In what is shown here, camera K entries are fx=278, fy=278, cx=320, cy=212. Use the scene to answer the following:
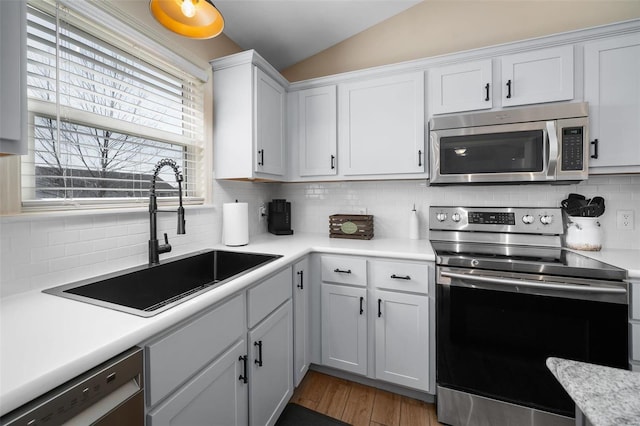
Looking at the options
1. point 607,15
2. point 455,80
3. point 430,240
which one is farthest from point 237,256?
point 607,15

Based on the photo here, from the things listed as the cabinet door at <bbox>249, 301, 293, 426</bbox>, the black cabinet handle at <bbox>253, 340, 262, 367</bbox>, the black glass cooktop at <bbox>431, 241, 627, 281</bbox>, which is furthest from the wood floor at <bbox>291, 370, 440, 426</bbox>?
the black glass cooktop at <bbox>431, 241, 627, 281</bbox>

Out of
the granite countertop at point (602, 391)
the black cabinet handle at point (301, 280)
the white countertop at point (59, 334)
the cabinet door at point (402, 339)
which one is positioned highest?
the white countertop at point (59, 334)

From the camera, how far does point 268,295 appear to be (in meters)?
1.41

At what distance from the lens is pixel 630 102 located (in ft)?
5.31

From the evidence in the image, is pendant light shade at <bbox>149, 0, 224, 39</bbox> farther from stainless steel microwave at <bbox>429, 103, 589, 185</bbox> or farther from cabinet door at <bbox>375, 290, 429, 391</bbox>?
cabinet door at <bbox>375, 290, 429, 391</bbox>

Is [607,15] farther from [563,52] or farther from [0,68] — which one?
[0,68]

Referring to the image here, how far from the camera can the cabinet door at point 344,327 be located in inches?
72.9

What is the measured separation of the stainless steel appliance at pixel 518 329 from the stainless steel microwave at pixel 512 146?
0.51m

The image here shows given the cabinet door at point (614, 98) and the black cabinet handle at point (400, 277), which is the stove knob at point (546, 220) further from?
the black cabinet handle at point (400, 277)

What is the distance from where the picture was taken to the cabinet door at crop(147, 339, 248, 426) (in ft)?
2.80

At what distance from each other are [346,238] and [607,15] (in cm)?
232

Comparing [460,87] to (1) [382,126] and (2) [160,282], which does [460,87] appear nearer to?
Answer: (1) [382,126]

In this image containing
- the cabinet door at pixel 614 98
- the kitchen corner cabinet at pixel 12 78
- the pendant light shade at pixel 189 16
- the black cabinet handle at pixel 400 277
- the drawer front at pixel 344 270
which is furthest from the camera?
the drawer front at pixel 344 270

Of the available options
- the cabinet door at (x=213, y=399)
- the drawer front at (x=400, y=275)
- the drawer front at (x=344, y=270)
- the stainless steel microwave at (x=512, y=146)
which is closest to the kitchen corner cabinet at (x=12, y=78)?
the cabinet door at (x=213, y=399)
